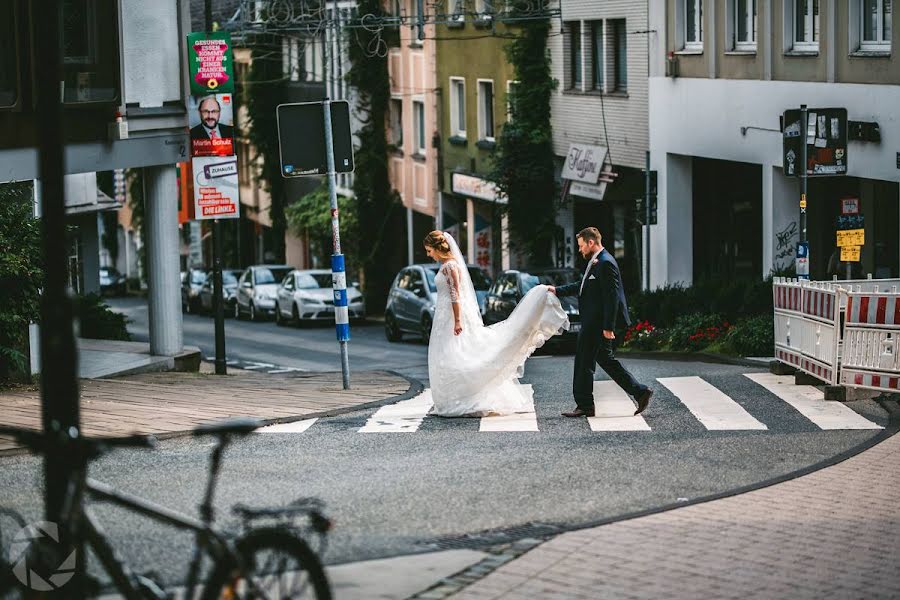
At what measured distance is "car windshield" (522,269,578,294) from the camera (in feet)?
91.9

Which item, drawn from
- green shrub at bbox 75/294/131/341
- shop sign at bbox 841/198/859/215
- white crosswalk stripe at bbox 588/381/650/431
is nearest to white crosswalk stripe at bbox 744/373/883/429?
white crosswalk stripe at bbox 588/381/650/431

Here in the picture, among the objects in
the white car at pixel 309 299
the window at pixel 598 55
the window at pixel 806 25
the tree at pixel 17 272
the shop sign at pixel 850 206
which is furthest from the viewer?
the white car at pixel 309 299

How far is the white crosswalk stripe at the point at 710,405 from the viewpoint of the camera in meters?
13.3

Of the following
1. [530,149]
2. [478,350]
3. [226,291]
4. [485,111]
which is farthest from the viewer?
[226,291]

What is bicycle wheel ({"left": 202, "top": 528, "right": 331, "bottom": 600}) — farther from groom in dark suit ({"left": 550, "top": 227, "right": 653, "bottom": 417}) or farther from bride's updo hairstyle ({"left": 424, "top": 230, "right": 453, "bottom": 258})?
bride's updo hairstyle ({"left": 424, "top": 230, "right": 453, "bottom": 258})

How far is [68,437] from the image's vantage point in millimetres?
5887

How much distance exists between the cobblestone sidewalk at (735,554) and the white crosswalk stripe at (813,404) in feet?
9.54

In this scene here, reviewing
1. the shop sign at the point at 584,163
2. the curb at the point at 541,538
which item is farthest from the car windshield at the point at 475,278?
the curb at the point at 541,538

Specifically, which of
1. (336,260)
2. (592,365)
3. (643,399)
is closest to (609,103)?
(336,260)

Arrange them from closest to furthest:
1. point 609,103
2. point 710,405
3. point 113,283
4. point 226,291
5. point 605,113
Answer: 1. point 710,405
2. point 609,103
3. point 605,113
4. point 226,291
5. point 113,283

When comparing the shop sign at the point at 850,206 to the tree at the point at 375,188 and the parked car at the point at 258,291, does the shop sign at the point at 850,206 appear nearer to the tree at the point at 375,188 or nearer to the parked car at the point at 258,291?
the parked car at the point at 258,291

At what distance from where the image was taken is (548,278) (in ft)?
92.6

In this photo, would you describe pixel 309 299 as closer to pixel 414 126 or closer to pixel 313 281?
pixel 313 281

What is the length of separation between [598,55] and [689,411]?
22.5m
